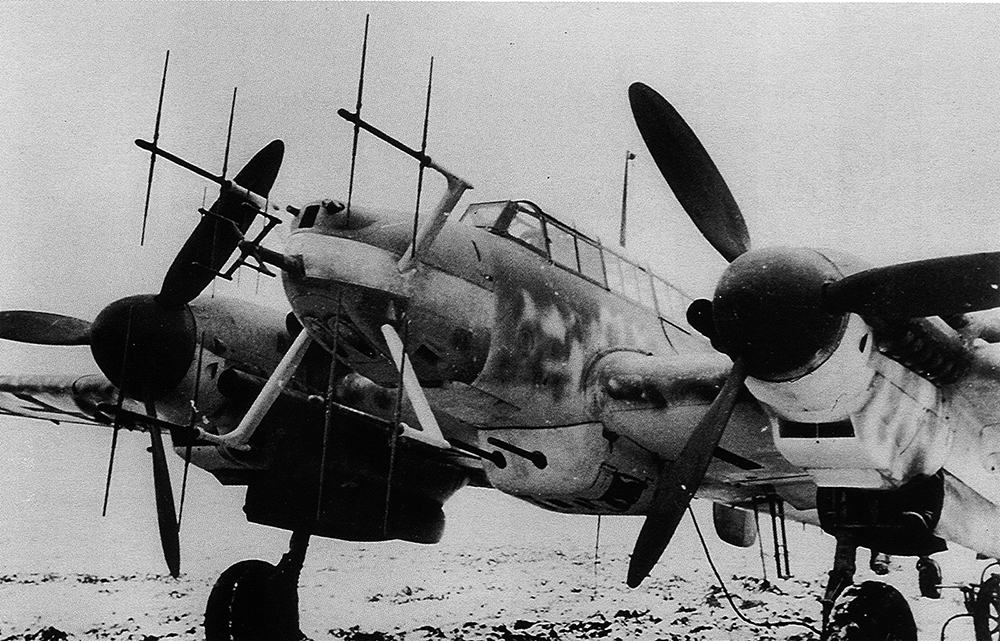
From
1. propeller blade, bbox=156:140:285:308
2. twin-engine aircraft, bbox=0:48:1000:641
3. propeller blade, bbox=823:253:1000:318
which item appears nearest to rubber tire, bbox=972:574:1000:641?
twin-engine aircraft, bbox=0:48:1000:641

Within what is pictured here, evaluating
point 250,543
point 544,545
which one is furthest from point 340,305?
point 544,545

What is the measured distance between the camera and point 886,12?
656 cm

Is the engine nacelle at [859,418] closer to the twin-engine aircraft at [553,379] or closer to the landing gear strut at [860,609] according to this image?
the twin-engine aircraft at [553,379]

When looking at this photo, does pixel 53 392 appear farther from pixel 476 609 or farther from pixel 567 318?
pixel 567 318

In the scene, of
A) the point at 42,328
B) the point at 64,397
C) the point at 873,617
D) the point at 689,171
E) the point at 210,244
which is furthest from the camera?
the point at 64,397

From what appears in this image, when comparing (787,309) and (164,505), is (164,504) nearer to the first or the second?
(164,505)

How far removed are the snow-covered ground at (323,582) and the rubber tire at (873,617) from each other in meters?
1.17

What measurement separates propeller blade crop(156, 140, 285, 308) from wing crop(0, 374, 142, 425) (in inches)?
60.1

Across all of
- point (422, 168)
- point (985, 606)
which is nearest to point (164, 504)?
point (422, 168)

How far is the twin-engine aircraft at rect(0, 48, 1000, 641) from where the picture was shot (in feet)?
16.8

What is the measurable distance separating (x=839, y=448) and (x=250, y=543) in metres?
6.32

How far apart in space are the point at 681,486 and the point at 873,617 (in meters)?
2.02

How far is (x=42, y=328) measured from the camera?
797cm

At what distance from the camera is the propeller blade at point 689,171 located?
608 centimetres
